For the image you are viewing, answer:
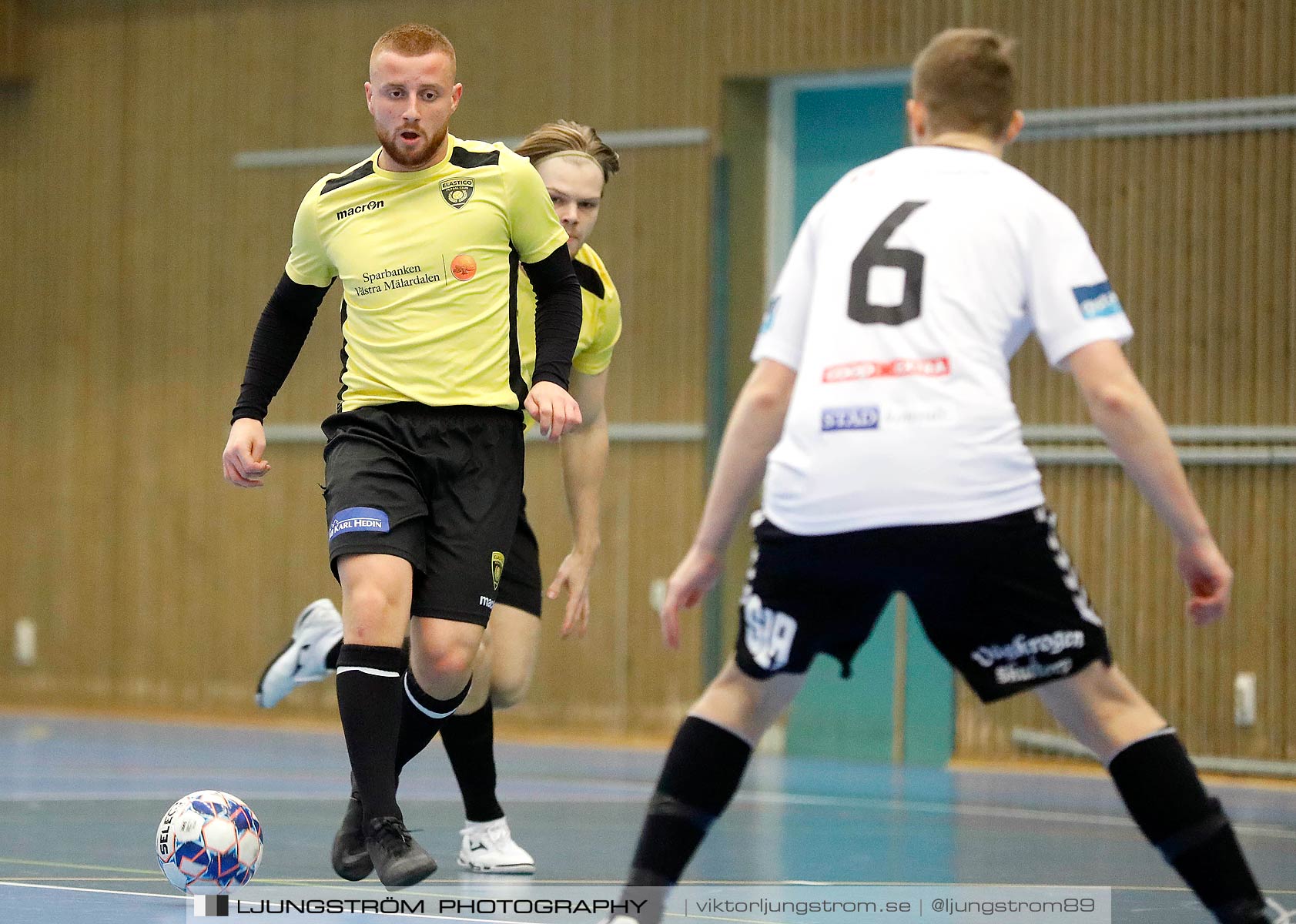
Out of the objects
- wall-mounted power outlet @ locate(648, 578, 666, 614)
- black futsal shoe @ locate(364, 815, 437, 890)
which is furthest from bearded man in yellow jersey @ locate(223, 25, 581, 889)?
wall-mounted power outlet @ locate(648, 578, 666, 614)

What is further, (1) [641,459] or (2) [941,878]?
(1) [641,459]

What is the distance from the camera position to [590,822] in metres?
6.08

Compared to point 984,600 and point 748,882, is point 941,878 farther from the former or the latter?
point 984,600

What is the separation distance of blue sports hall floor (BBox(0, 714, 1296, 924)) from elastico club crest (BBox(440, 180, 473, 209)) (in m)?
1.62

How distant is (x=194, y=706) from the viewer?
11.3 m

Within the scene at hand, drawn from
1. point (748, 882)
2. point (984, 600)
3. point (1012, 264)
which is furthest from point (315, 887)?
point (1012, 264)

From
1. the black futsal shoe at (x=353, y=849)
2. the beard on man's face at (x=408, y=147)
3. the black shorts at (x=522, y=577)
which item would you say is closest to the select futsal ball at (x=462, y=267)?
the beard on man's face at (x=408, y=147)

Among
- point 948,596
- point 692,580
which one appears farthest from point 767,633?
point 948,596

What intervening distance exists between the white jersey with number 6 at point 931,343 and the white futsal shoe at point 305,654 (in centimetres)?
288

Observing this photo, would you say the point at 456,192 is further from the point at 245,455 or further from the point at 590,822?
the point at 590,822

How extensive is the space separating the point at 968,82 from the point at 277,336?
6.50 feet

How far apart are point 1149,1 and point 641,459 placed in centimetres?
354

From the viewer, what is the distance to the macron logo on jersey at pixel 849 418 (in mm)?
2953

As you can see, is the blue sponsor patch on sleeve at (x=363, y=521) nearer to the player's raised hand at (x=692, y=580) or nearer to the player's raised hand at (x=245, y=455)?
the player's raised hand at (x=245, y=455)
